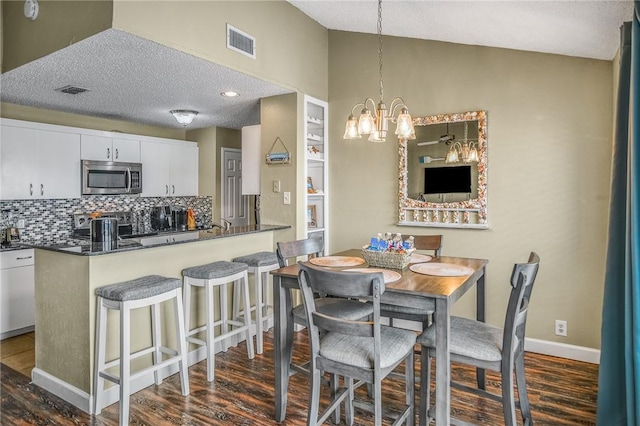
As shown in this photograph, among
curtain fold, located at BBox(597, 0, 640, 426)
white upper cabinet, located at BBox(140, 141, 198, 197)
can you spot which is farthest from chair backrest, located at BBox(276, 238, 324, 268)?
white upper cabinet, located at BBox(140, 141, 198, 197)

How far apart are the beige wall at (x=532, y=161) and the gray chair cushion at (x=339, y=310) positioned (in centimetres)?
142

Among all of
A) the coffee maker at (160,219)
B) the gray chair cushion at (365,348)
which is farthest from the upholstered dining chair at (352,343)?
the coffee maker at (160,219)

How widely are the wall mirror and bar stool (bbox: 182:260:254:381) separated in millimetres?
1669

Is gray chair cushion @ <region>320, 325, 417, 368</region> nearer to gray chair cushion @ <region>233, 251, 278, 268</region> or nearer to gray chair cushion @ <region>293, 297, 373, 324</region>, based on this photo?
gray chair cushion @ <region>293, 297, 373, 324</region>

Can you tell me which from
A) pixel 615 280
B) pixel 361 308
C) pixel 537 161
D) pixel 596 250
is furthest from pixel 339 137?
pixel 615 280

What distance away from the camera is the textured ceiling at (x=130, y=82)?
8.71 feet

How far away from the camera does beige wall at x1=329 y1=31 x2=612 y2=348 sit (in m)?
3.05

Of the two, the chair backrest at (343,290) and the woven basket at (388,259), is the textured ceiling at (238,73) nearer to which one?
the woven basket at (388,259)

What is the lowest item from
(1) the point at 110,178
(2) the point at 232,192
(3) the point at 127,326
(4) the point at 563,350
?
(4) the point at 563,350

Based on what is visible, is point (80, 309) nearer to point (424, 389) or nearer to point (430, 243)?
point (424, 389)

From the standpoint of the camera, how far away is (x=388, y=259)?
2498 mm

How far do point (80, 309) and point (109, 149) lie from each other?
2.80 m

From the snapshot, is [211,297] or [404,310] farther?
[211,297]

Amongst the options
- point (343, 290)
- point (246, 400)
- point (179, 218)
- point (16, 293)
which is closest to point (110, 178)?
point (179, 218)
